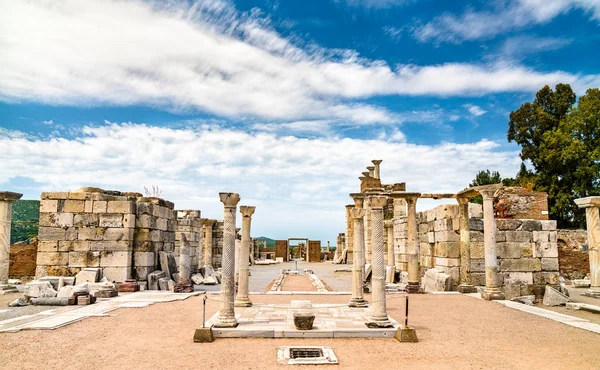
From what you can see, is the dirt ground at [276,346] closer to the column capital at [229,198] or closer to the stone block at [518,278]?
the column capital at [229,198]

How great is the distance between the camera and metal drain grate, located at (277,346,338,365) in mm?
6833

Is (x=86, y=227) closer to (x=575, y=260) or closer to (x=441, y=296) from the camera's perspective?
(x=441, y=296)

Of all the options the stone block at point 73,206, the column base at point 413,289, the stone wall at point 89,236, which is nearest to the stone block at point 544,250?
the column base at point 413,289

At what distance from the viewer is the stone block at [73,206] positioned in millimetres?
15164

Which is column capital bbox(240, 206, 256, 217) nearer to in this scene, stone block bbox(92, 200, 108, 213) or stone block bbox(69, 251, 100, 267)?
stone block bbox(92, 200, 108, 213)

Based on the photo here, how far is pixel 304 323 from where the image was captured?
28.1 feet

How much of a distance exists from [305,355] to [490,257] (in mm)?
9012

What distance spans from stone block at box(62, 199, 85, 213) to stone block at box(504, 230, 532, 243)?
50.5 ft

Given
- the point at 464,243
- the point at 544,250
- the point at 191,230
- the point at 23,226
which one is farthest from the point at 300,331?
the point at 23,226

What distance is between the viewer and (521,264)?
14.7m

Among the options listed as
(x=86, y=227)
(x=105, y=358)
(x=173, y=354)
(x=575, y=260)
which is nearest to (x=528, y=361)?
(x=173, y=354)

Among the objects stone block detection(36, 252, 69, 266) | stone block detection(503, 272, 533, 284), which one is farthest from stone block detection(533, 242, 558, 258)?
stone block detection(36, 252, 69, 266)

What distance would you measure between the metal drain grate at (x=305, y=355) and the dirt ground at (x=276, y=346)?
15 cm

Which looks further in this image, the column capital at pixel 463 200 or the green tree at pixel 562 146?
the green tree at pixel 562 146
